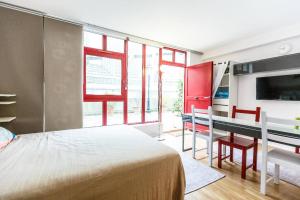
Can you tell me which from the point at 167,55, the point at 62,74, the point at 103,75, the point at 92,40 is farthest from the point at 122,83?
the point at 167,55

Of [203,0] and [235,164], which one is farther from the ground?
[203,0]

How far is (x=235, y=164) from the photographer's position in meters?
2.47

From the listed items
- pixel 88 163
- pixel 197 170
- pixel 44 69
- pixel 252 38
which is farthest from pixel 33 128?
pixel 252 38

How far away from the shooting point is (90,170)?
106cm

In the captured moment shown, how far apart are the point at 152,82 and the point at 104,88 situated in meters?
1.30

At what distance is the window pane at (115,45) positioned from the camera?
11.3 ft

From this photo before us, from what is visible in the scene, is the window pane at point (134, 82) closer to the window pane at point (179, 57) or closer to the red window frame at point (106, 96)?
the red window frame at point (106, 96)

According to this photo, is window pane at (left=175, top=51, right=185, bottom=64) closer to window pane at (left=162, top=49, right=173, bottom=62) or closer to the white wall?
window pane at (left=162, top=49, right=173, bottom=62)

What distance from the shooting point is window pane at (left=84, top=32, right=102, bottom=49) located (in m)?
3.18

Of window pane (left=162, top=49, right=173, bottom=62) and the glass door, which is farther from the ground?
window pane (left=162, top=49, right=173, bottom=62)

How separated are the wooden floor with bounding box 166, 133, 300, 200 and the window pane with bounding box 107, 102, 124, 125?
7.65ft

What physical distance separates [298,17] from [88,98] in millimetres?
4031

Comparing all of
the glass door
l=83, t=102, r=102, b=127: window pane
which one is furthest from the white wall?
l=83, t=102, r=102, b=127: window pane

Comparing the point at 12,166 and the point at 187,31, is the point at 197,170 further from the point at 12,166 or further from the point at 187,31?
the point at 187,31
